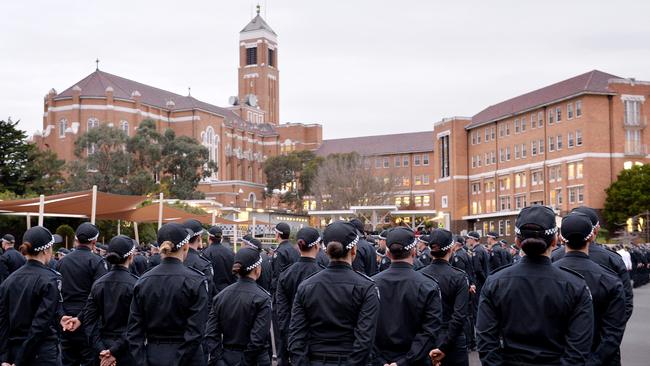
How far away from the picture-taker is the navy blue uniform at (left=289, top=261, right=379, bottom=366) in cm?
573

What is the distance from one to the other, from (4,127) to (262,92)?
10156 centimetres

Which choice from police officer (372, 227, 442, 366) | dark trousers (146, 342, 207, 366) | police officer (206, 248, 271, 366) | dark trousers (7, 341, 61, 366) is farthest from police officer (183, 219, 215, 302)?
police officer (372, 227, 442, 366)

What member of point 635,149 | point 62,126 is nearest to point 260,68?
point 62,126

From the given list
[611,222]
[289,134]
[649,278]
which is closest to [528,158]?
[611,222]

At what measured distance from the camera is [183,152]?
3068 inches

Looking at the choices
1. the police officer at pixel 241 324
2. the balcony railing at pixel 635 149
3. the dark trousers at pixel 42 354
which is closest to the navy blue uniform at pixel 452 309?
the police officer at pixel 241 324

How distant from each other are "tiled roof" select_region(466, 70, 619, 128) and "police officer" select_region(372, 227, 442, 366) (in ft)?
228

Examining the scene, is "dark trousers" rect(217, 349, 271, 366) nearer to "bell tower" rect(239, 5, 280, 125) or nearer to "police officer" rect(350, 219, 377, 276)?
"police officer" rect(350, 219, 377, 276)

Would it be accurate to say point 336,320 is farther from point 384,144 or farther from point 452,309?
point 384,144

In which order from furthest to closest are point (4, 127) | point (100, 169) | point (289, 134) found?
point (289, 134) → point (100, 169) → point (4, 127)

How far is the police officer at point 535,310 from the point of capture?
499 cm

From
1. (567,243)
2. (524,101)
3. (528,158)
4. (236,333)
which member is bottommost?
(236,333)

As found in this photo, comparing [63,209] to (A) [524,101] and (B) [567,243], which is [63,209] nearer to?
(B) [567,243]

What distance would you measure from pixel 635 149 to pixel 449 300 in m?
70.5
